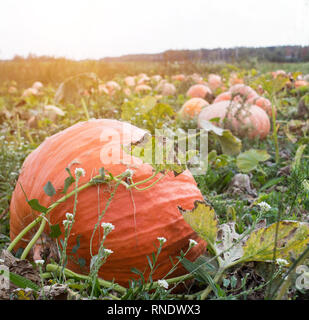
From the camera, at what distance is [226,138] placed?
97.2 inches

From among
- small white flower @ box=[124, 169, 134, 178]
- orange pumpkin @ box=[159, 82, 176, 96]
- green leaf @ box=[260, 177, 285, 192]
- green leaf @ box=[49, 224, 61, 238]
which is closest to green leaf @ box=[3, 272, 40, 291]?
green leaf @ box=[49, 224, 61, 238]

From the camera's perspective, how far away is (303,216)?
1.78m

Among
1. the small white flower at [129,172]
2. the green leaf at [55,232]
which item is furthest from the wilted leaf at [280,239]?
the green leaf at [55,232]

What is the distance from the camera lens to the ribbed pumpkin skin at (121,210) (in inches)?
53.2

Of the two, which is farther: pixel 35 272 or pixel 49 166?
pixel 49 166

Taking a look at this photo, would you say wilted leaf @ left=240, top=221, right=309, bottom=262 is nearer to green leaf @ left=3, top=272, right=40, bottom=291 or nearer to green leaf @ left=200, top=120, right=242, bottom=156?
green leaf @ left=3, top=272, right=40, bottom=291

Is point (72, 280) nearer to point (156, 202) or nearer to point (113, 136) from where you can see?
point (156, 202)

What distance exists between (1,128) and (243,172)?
106 inches

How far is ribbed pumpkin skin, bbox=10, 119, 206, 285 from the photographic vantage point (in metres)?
1.35

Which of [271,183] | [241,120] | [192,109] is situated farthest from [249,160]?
[192,109]

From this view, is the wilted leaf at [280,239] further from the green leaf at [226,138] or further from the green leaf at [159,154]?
the green leaf at [226,138]

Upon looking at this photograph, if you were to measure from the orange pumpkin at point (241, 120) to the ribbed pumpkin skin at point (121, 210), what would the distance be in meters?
1.86

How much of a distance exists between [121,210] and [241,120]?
86.2 inches

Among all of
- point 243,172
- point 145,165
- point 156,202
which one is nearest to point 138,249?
point 156,202
